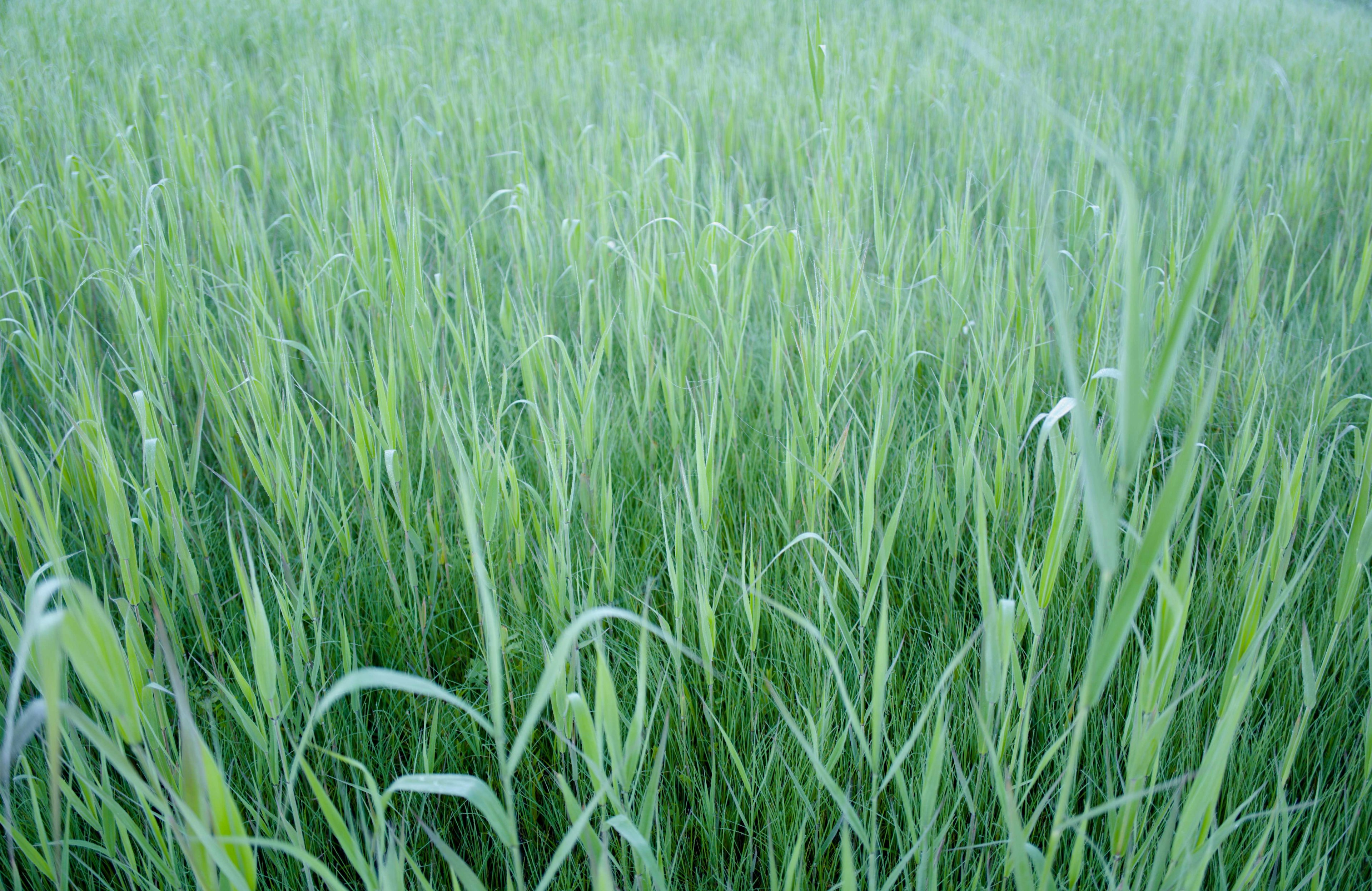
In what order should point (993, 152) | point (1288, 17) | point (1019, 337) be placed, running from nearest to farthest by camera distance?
point (1019, 337), point (993, 152), point (1288, 17)

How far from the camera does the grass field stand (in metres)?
0.52

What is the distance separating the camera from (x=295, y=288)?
4.14ft

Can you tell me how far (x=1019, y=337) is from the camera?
1037 mm

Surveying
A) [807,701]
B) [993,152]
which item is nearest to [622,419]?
[807,701]

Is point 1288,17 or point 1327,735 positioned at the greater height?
point 1288,17

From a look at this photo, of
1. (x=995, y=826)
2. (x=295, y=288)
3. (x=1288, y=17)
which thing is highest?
(x=1288, y=17)

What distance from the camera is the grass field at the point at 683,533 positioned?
1.70 ft

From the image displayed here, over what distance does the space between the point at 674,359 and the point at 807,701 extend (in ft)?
1.74

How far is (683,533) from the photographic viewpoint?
Answer: 2.65 feet

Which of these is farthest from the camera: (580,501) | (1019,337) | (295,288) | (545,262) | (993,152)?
(993,152)

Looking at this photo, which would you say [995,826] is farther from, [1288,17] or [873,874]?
[1288,17]

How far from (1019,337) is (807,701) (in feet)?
1.99

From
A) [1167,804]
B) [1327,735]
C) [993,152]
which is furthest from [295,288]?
[993,152]

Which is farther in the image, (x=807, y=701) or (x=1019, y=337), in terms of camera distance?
(x=1019, y=337)
